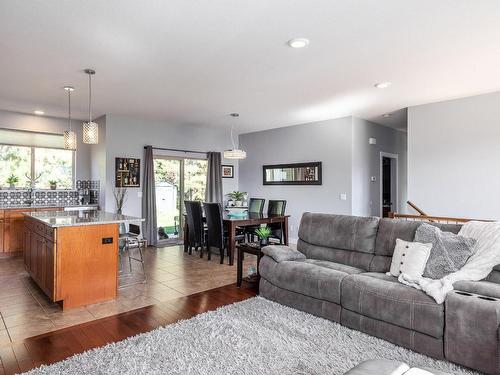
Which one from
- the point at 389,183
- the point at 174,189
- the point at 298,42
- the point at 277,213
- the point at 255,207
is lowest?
the point at 277,213

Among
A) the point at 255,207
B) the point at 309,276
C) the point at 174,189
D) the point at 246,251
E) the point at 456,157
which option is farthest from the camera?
the point at 174,189

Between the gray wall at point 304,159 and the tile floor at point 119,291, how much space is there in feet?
6.95

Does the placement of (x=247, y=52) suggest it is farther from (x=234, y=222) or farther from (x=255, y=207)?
(x=255, y=207)

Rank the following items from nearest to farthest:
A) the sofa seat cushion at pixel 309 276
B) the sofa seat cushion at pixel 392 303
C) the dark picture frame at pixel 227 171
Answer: the sofa seat cushion at pixel 392 303
the sofa seat cushion at pixel 309 276
the dark picture frame at pixel 227 171

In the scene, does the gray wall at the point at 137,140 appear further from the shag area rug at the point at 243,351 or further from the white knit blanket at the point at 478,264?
the white knit blanket at the point at 478,264

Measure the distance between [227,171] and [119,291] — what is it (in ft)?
16.5

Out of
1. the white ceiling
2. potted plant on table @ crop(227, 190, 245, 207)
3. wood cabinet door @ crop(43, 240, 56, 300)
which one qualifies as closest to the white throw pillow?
the white ceiling

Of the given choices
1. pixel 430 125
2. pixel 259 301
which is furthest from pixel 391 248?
pixel 430 125

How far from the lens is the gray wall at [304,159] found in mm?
6652

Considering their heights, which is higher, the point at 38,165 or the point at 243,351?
the point at 38,165

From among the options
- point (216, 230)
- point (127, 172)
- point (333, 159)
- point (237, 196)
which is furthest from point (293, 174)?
point (127, 172)

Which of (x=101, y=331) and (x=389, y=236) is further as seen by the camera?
(x=389, y=236)

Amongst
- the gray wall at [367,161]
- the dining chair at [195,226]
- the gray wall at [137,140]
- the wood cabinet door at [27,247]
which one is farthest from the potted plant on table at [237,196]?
the wood cabinet door at [27,247]

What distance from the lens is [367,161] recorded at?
6.96m
